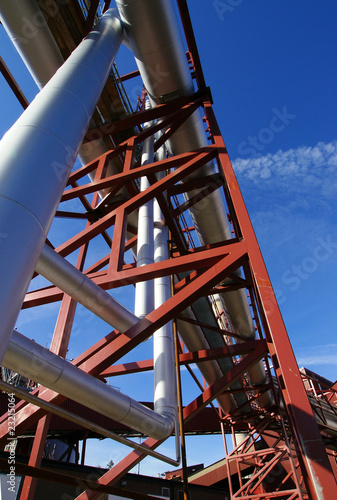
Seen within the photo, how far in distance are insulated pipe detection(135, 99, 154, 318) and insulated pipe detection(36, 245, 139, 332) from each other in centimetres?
69

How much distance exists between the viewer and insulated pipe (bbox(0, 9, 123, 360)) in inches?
85.6

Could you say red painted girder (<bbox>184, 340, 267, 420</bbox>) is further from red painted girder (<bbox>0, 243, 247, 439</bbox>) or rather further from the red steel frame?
red painted girder (<bbox>0, 243, 247, 439</bbox>)

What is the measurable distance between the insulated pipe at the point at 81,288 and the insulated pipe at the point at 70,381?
0.80 metres

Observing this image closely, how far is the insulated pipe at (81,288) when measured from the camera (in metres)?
3.78

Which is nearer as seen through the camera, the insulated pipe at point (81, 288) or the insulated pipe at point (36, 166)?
the insulated pipe at point (36, 166)

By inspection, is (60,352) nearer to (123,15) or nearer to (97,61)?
(97,61)

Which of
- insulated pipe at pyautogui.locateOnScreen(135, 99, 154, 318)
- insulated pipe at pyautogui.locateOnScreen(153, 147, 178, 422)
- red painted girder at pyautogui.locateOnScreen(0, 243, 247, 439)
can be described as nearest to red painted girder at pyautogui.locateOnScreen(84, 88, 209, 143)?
insulated pipe at pyautogui.locateOnScreen(135, 99, 154, 318)

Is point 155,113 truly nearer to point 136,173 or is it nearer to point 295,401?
point 136,173

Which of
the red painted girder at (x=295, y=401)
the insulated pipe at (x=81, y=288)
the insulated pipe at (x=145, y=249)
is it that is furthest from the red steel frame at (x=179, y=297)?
the insulated pipe at (x=145, y=249)

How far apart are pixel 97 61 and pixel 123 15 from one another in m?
1.75

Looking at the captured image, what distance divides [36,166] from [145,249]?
3019 mm

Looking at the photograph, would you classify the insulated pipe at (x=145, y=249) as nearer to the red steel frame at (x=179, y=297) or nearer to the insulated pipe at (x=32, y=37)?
the red steel frame at (x=179, y=297)

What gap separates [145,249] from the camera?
219 inches

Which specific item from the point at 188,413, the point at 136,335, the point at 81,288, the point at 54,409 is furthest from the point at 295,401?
the point at 188,413
